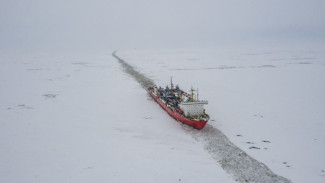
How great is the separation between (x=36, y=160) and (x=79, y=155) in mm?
2379

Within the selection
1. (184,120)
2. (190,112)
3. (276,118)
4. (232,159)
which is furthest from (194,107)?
(276,118)

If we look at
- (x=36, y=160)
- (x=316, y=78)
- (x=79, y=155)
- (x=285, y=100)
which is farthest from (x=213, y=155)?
(x=316, y=78)

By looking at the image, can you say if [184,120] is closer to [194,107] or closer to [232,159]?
[194,107]

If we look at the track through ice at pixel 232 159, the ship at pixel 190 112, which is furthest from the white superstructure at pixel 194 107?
the track through ice at pixel 232 159

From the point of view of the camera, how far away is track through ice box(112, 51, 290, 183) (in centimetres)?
1315

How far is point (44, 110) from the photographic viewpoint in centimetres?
2392

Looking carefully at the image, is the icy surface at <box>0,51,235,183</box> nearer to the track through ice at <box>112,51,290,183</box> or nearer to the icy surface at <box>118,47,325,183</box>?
the track through ice at <box>112,51,290,183</box>

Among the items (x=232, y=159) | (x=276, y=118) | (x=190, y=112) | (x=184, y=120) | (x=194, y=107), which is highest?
(x=194, y=107)

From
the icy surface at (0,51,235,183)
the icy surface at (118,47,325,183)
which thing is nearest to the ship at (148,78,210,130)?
the icy surface at (0,51,235,183)

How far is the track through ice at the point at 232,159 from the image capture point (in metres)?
13.1

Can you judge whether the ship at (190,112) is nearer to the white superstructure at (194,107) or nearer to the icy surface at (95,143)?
the white superstructure at (194,107)

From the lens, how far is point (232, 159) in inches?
595

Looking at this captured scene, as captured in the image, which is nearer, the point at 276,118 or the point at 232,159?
the point at 232,159

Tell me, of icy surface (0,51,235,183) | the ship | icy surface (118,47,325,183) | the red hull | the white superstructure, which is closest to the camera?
icy surface (0,51,235,183)
